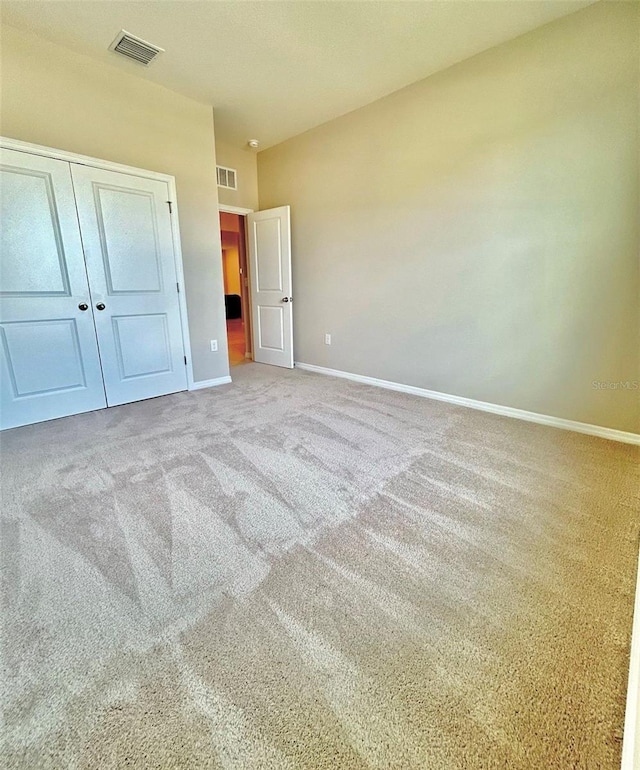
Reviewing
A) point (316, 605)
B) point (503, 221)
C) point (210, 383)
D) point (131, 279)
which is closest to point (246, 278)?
point (210, 383)

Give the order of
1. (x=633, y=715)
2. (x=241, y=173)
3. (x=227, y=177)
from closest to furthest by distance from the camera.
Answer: (x=633, y=715)
(x=227, y=177)
(x=241, y=173)

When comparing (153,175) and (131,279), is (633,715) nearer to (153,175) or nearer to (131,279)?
(131,279)

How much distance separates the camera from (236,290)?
10.8m

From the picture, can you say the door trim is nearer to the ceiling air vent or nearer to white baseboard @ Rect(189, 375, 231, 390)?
the ceiling air vent

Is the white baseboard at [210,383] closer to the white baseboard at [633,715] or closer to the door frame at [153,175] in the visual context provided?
the door frame at [153,175]

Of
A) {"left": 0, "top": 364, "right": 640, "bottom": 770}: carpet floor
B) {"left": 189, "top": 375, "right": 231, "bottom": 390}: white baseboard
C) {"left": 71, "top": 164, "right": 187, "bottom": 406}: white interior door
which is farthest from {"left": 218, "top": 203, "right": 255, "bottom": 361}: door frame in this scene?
{"left": 0, "top": 364, "right": 640, "bottom": 770}: carpet floor

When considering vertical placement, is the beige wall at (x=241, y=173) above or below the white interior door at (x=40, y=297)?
above

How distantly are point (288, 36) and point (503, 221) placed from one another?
6.79ft

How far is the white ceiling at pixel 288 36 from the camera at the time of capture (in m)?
2.18

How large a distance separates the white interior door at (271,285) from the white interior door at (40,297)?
2.16 m

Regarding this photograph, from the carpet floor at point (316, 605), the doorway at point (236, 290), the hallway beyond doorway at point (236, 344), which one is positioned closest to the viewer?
the carpet floor at point (316, 605)

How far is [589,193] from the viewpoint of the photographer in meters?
2.33

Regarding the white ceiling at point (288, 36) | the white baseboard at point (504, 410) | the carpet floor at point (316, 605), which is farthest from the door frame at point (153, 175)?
the white baseboard at point (504, 410)

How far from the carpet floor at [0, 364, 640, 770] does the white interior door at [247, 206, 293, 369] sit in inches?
97.4
